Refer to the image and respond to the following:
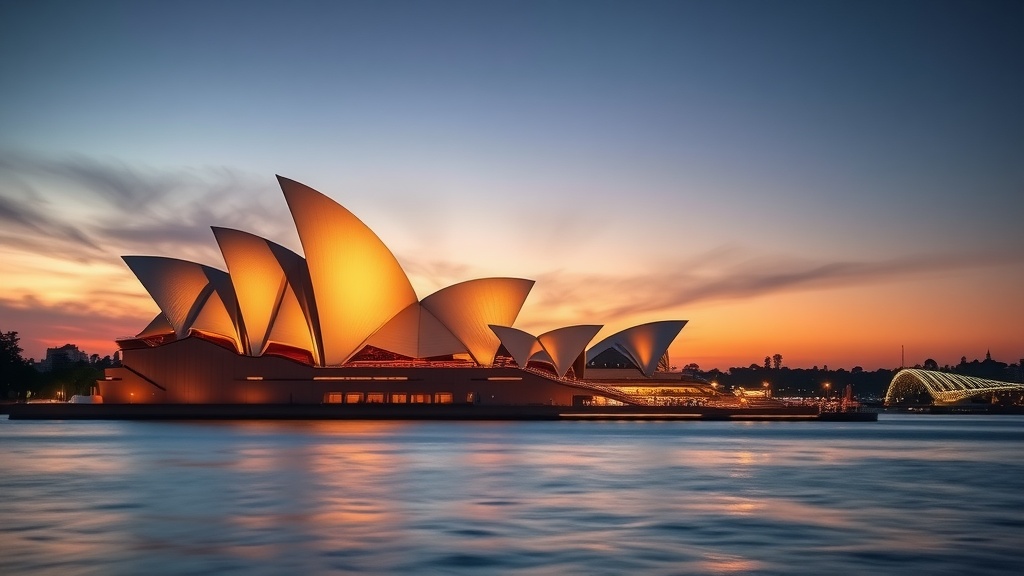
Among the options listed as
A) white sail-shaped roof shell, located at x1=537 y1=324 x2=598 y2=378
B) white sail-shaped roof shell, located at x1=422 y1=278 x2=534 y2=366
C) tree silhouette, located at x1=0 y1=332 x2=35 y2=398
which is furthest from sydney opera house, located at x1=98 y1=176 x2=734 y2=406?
tree silhouette, located at x1=0 y1=332 x2=35 y2=398

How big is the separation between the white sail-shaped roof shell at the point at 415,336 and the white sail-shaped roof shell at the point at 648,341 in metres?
24.7

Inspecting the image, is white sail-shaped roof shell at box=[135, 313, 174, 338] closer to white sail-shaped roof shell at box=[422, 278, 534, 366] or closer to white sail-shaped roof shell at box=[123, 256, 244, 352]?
white sail-shaped roof shell at box=[123, 256, 244, 352]

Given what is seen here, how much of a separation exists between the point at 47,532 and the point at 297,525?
4.45m

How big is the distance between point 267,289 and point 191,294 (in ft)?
21.1

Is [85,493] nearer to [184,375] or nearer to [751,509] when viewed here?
[751,509]

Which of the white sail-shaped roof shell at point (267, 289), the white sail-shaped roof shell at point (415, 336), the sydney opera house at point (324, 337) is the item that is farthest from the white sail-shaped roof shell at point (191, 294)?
the white sail-shaped roof shell at point (415, 336)

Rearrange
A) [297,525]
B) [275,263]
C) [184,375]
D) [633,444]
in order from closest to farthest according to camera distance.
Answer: [297,525] < [633,444] < [275,263] < [184,375]

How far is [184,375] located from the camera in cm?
7112

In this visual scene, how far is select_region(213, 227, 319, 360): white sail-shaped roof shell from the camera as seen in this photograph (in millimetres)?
64438

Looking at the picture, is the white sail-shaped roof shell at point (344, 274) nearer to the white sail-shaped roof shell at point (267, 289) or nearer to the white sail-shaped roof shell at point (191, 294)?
the white sail-shaped roof shell at point (267, 289)

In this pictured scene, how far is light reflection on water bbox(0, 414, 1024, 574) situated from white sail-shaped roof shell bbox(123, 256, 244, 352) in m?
29.6

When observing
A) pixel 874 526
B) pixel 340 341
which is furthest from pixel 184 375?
pixel 874 526

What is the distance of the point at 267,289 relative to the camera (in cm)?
6688

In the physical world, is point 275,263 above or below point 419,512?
above
